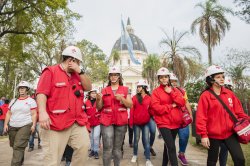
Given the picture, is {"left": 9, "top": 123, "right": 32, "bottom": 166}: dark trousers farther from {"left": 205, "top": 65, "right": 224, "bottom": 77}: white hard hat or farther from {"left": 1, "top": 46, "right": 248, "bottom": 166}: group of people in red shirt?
{"left": 205, "top": 65, "right": 224, "bottom": 77}: white hard hat

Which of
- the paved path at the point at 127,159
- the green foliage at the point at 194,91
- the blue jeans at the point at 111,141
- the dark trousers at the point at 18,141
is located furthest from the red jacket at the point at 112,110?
the green foliage at the point at 194,91

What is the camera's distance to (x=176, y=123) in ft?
17.1

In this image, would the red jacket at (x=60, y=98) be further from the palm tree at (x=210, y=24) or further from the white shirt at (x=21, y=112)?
the palm tree at (x=210, y=24)

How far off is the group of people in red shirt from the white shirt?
1.71 meters

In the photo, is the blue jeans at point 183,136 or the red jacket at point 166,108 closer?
the red jacket at point 166,108

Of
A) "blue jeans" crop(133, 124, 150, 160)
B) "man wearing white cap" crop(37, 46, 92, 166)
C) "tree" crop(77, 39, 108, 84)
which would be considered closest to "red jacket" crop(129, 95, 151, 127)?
"blue jeans" crop(133, 124, 150, 160)

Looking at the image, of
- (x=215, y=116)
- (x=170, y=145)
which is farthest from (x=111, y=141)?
(x=215, y=116)

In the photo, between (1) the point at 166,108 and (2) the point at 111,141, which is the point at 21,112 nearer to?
(2) the point at 111,141

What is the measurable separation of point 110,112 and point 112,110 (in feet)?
0.17

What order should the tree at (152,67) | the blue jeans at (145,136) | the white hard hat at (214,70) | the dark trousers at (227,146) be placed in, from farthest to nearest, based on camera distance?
the tree at (152,67) → the blue jeans at (145,136) → the white hard hat at (214,70) → the dark trousers at (227,146)

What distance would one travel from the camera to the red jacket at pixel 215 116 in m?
4.14

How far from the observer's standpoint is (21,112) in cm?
585

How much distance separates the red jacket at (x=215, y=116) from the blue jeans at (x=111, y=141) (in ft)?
4.97

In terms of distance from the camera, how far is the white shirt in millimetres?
5746
